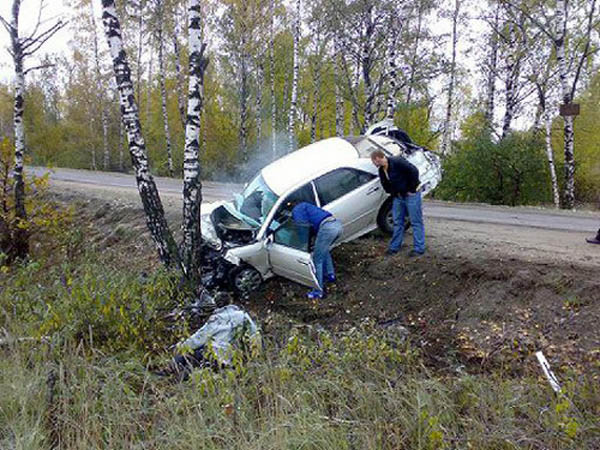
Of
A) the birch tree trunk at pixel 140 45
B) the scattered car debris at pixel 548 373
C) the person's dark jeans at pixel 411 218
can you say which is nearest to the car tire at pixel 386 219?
the person's dark jeans at pixel 411 218

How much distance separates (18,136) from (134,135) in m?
4.58

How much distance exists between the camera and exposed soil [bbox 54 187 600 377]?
477 cm

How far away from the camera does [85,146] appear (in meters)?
32.0

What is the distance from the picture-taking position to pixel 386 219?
8000 mm

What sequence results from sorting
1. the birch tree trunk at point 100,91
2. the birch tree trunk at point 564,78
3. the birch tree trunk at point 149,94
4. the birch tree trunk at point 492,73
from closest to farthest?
the birch tree trunk at point 564,78
the birch tree trunk at point 492,73
the birch tree trunk at point 100,91
the birch tree trunk at point 149,94

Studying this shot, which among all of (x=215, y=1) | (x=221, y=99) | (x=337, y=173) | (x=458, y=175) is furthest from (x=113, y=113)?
(x=337, y=173)

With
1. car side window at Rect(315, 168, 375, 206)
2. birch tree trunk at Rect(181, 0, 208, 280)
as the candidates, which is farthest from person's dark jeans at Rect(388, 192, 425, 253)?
birch tree trunk at Rect(181, 0, 208, 280)

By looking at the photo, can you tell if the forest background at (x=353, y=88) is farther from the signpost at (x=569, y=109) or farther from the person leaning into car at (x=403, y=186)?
the person leaning into car at (x=403, y=186)

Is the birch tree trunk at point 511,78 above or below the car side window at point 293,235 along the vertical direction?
above

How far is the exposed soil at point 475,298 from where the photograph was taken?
4.77 metres

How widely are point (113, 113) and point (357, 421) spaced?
3331 centimetres

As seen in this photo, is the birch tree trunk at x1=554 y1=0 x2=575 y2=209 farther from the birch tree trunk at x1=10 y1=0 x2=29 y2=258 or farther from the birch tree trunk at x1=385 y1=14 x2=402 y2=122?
the birch tree trunk at x1=10 y1=0 x2=29 y2=258

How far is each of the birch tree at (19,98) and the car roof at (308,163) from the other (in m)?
5.99

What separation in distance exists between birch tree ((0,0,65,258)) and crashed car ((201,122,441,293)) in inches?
199
